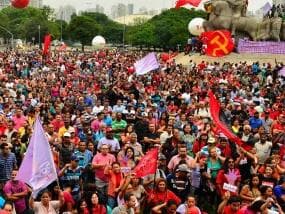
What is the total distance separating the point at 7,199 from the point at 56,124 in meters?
4.56

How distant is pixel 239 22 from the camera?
4741cm

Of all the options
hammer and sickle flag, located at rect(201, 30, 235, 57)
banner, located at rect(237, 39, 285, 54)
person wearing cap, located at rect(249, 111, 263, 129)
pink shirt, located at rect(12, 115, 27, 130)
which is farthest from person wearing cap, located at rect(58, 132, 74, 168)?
banner, located at rect(237, 39, 285, 54)

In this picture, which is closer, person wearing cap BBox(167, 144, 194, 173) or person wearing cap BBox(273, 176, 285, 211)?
person wearing cap BBox(273, 176, 285, 211)

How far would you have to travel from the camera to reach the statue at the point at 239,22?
153 ft

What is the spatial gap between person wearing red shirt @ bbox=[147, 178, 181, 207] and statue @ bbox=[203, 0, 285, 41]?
3841 centimetres

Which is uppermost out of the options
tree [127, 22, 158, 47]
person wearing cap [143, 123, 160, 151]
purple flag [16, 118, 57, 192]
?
purple flag [16, 118, 57, 192]

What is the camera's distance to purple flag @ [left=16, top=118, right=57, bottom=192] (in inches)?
329

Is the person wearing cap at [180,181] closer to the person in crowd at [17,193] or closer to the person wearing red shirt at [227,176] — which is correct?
the person wearing red shirt at [227,176]

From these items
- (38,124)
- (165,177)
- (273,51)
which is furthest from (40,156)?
(273,51)

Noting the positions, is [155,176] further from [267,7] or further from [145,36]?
[145,36]

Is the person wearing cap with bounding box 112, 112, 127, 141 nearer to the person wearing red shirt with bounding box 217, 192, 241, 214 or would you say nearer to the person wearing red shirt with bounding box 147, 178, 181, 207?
the person wearing red shirt with bounding box 147, 178, 181, 207

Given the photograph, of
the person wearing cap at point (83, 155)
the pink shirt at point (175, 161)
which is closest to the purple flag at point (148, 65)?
the person wearing cap at point (83, 155)

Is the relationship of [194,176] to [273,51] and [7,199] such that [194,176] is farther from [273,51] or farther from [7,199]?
[273,51]

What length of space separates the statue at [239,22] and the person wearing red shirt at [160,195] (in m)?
38.4
